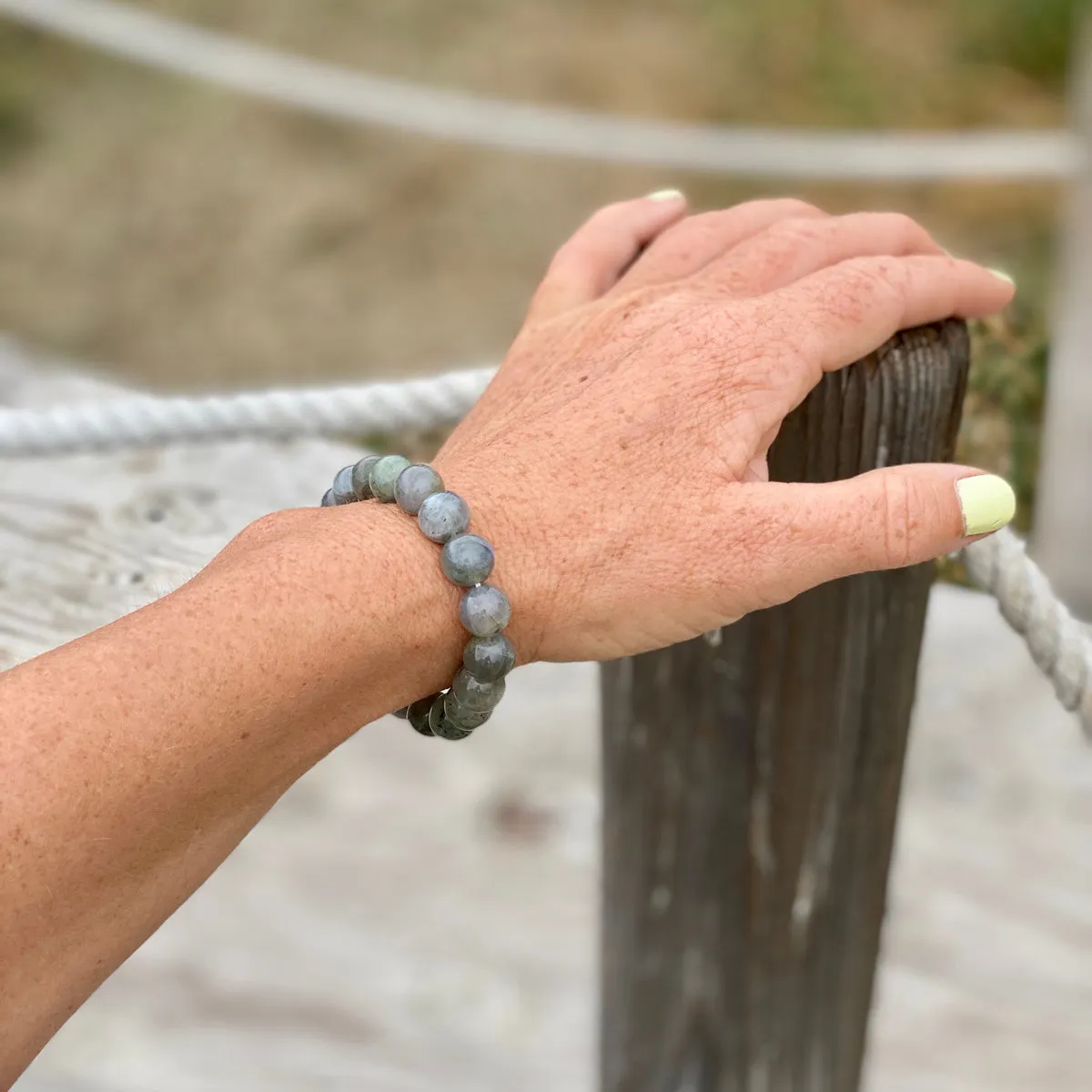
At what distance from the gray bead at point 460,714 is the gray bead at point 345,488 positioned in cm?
14

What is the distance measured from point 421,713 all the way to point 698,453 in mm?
229

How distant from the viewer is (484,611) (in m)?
0.67

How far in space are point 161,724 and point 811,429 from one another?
440mm

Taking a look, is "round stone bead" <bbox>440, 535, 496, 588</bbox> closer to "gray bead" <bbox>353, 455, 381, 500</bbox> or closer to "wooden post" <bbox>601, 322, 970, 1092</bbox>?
"gray bead" <bbox>353, 455, 381, 500</bbox>

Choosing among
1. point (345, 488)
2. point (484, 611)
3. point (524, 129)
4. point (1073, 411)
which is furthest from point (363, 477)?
point (524, 129)

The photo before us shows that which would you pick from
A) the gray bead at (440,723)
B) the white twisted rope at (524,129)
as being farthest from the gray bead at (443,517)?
the white twisted rope at (524,129)

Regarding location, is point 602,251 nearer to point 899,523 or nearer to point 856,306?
point 856,306

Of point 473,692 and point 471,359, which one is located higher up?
point 471,359

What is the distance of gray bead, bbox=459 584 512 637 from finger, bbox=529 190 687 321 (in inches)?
11.3

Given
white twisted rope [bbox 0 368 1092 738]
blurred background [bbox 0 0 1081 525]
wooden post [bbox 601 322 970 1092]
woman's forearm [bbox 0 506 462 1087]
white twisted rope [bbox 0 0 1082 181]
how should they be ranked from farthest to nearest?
1. blurred background [bbox 0 0 1081 525]
2. white twisted rope [bbox 0 0 1082 181]
3. white twisted rope [bbox 0 368 1092 738]
4. wooden post [bbox 601 322 970 1092]
5. woman's forearm [bbox 0 506 462 1087]

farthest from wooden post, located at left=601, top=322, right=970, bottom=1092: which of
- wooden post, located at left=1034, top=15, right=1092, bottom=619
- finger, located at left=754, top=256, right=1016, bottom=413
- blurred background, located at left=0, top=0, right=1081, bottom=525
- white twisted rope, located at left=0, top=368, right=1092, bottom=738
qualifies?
blurred background, located at left=0, top=0, right=1081, bottom=525

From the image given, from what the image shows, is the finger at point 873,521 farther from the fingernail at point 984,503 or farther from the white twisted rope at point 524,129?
the white twisted rope at point 524,129

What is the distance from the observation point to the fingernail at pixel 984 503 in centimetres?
68

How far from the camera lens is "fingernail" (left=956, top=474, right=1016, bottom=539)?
68 centimetres
